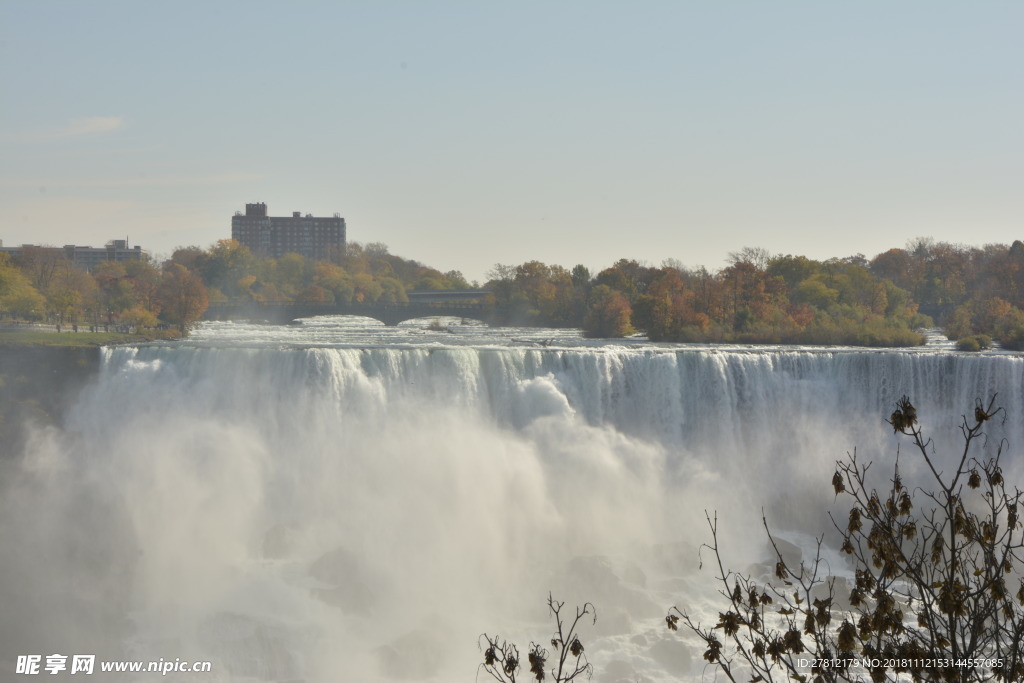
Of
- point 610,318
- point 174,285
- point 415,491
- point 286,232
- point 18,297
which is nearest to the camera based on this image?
point 415,491

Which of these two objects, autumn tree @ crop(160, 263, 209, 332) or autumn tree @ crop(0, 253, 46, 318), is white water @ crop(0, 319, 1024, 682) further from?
autumn tree @ crop(160, 263, 209, 332)

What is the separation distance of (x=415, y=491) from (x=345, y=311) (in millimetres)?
31058

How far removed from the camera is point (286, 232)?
14562 centimetres

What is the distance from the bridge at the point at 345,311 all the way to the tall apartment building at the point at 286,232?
283ft

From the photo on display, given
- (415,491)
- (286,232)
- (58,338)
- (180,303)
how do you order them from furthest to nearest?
(286,232)
(180,303)
(58,338)
(415,491)

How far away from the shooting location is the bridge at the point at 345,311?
5038 cm

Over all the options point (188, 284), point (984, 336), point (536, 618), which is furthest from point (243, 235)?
point (536, 618)

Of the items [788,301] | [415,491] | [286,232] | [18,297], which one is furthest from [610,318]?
[286,232]

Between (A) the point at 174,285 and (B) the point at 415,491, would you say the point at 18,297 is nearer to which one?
(A) the point at 174,285

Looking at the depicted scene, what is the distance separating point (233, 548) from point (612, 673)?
8815 millimetres

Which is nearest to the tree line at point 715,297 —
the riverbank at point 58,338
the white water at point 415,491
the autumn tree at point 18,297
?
the autumn tree at point 18,297

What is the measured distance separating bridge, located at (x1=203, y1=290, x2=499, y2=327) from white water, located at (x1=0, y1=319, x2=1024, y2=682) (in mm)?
22567

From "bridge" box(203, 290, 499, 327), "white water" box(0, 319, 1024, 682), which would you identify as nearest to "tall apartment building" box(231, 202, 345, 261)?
"bridge" box(203, 290, 499, 327)

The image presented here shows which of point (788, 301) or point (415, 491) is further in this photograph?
point (788, 301)
